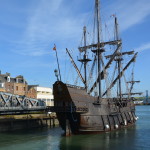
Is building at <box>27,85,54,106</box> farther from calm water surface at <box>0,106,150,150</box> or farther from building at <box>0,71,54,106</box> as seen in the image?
calm water surface at <box>0,106,150,150</box>

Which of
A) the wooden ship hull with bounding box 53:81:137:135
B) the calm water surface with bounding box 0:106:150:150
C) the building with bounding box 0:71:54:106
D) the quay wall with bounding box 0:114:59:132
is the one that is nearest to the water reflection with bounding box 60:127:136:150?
the calm water surface with bounding box 0:106:150:150

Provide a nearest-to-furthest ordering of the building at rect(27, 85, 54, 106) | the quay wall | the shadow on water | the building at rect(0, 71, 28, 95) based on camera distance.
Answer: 1. the shadow on water
2. the quay wall
3. the building at rect(0, 71, 28, 95)
4. the building at rect(27, 85, 54, 106)

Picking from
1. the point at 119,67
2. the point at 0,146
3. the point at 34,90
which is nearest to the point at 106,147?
the point at 0,146

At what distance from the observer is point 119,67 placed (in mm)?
69938

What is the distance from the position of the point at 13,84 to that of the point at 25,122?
24297 mm

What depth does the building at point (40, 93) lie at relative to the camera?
83.8 meters

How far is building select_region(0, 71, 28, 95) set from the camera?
72331 mm

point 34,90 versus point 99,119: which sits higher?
point 34,90

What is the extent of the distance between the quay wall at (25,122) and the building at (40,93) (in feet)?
80.5

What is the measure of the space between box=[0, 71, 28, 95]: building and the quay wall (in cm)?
1782

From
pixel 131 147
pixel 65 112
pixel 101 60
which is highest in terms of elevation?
pixel 101 60

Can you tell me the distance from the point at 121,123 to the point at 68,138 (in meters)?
16.5

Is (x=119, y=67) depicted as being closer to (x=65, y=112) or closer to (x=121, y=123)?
(x=121, y=123)

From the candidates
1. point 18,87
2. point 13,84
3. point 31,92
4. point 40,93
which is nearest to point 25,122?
point 13,84
